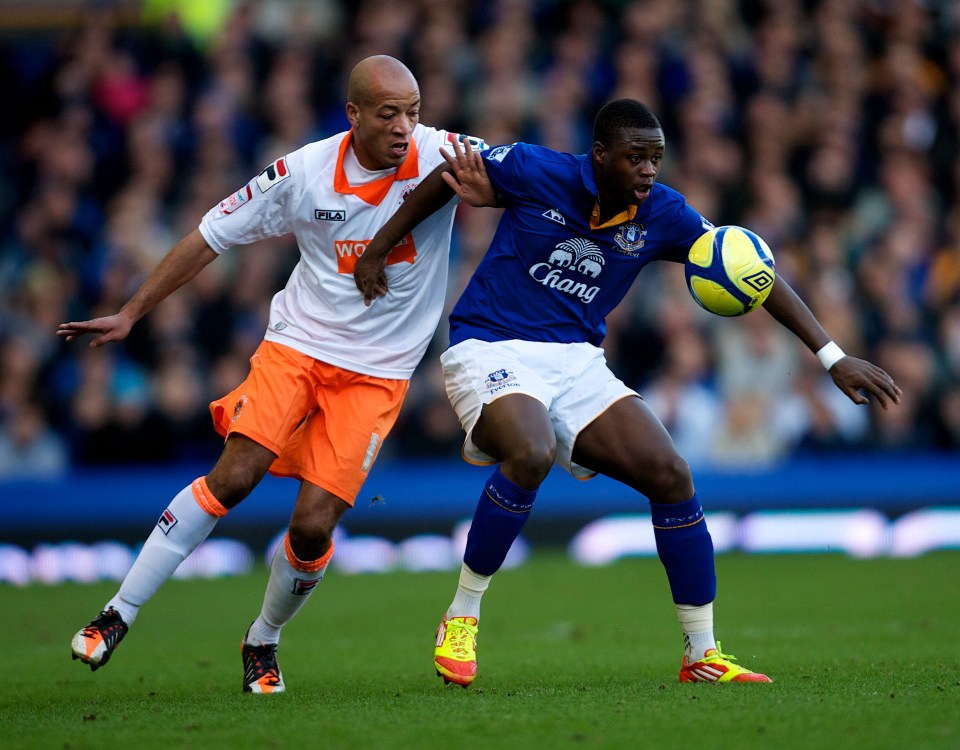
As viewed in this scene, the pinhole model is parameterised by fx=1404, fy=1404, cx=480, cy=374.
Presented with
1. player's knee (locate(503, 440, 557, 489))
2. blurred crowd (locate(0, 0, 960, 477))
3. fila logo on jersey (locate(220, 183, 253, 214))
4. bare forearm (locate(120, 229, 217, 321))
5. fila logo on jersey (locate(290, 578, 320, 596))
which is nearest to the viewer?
player's knee (locate(503, 440, 557, 489))

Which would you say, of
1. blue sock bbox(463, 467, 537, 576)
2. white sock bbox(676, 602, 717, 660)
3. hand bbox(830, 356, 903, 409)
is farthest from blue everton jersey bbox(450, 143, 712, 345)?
white sock bbox(676, 602, 717, 660)

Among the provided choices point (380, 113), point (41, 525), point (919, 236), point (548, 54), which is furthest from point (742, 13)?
point (380, 113)

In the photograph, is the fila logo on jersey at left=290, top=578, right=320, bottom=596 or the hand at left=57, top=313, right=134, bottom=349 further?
the fila logo on jersey at left=290, top=578, right=320, bottom=596

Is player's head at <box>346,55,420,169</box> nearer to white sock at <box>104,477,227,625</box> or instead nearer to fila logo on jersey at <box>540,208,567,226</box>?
fila logo on jersey at <box>540,208,567,226</box>

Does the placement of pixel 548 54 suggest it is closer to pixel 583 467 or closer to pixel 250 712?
pixel 583 467

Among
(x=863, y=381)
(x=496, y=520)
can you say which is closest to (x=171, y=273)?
(x=496, y=520)

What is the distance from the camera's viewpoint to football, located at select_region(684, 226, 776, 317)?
6.25 metres

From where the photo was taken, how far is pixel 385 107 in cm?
662

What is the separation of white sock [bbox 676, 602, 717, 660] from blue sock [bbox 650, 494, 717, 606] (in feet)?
0.12

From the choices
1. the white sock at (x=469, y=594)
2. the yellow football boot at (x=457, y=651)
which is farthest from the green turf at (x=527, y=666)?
the white sock at (x=469, y=594)

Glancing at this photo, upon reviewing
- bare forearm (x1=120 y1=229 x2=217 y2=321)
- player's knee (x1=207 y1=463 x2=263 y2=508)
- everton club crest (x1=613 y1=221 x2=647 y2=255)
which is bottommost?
player's knee (x1=207 y1=463 x2=263 y2=508)

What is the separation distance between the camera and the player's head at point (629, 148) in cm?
611

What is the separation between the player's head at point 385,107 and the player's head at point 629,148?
94 cm

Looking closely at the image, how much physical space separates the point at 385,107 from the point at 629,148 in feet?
4.06
